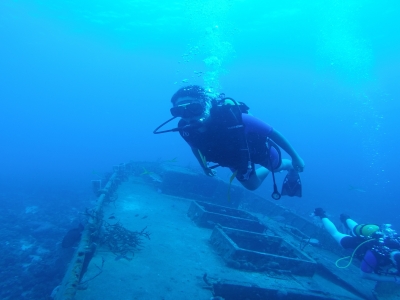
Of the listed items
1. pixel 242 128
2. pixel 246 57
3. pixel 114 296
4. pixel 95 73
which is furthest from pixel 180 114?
pixel 95 73

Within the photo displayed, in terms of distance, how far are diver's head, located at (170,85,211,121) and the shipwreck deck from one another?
9.82 feet

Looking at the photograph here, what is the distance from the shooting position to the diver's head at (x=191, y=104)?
3.54 metres

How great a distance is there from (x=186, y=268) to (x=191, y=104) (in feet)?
12.5

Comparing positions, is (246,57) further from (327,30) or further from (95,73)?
(95,73)

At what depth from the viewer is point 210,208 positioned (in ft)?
31.6

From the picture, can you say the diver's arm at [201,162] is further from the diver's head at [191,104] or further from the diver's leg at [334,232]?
the diver's leg at [334,232]

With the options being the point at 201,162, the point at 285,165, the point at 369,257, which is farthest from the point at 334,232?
the point at 201,162

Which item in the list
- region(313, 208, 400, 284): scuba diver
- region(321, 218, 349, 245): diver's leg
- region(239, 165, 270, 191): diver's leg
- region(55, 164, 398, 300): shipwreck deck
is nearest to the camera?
region(239, 165, 270, 191): diver's leg

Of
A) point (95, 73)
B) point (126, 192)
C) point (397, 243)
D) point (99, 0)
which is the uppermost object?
point (95, 73)

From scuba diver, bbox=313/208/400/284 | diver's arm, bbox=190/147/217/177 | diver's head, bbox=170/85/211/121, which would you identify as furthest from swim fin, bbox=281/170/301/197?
scuba diver, bbox=313/208/400/284

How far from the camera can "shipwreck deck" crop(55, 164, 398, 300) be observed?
4.39 meters

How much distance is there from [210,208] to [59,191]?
15.5 metres

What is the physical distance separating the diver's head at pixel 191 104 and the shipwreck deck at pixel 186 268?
2.99 m

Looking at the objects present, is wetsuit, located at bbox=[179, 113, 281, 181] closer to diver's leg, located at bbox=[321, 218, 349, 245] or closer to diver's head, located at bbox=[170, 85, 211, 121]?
diver's head, located at bbox=[170, 85, 211, 121]
